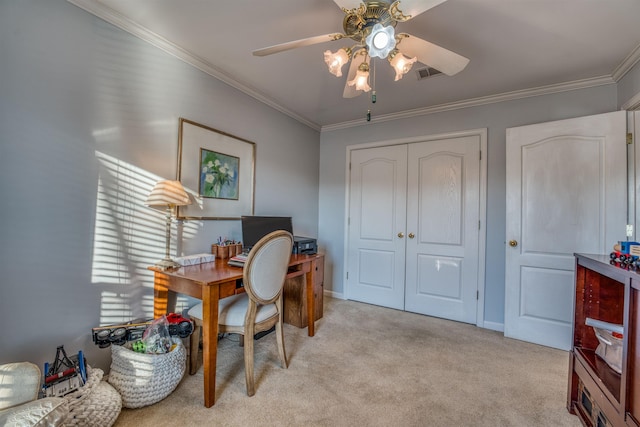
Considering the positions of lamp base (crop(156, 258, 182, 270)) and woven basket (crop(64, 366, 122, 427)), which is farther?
lamp base (crop(156, 258, 182, 270))

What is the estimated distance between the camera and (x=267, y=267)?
1.73 meters

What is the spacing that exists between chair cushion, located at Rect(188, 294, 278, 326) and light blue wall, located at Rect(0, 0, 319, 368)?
1.87ft

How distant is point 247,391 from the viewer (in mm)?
1667

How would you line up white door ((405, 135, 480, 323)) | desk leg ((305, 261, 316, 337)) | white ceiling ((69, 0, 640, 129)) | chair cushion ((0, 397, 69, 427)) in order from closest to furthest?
chair cushion ((0, 397, 69, 427)) → white ceiling ((69, 0, 640, 129)) → desk leg ((305, 261, 316, 337)) → white door ((405, 135, 480, 323))

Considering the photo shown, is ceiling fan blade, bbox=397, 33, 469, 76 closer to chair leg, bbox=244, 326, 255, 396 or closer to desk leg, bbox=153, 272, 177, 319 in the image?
chair leg, bbox=244, 326, 255, 396

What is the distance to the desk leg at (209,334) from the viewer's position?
1538mm

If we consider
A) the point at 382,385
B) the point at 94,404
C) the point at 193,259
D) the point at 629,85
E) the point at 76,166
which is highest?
the point at 629,85

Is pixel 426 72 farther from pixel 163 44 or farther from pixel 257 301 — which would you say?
pixel 257 301

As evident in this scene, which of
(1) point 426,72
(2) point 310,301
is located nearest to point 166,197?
(2) point 310,301

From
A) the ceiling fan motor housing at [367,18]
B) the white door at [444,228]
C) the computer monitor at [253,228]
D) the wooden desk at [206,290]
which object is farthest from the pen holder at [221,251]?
the white door at [444,228]

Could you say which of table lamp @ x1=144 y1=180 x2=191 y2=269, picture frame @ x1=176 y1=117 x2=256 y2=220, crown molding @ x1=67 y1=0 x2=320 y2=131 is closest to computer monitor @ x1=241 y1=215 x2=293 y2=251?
picture frame @ x1=176 y1=117 x2=256 y2=220

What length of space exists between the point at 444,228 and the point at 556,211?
38.3 inches

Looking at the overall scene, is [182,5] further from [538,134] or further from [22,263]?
[538,134]

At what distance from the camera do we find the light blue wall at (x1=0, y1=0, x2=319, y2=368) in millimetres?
1393
